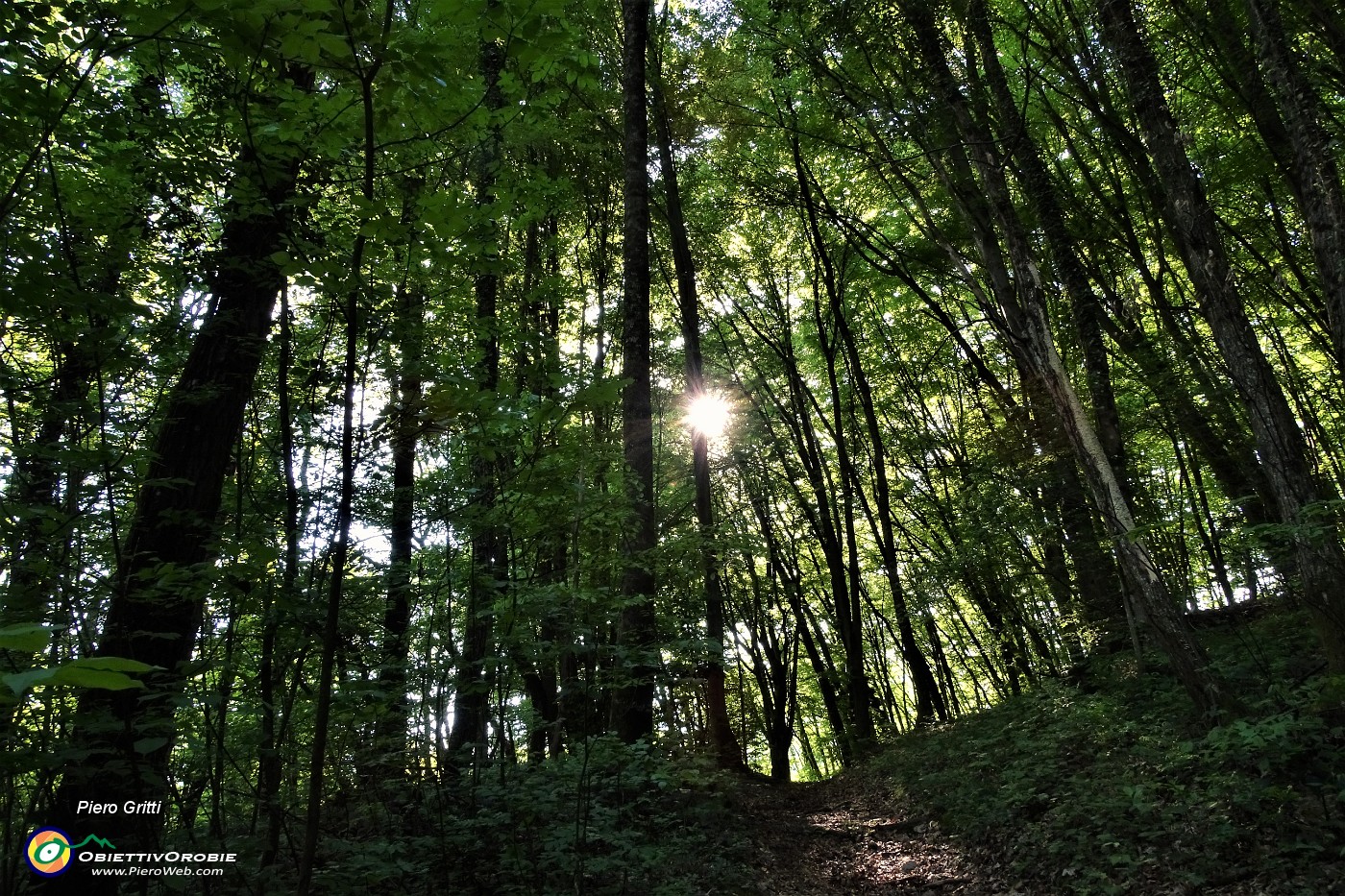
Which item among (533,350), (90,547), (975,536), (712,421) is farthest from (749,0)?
(90,547)

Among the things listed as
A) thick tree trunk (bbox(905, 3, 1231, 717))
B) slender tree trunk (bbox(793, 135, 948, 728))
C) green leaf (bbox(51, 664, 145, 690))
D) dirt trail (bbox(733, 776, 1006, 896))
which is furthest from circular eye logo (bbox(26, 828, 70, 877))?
slender tree trunk (bbox(793, 135, 948, 728))

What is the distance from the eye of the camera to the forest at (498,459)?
262 centimetres

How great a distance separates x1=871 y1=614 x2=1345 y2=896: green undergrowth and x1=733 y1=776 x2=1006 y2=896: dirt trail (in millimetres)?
257

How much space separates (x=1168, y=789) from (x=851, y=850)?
2.99m

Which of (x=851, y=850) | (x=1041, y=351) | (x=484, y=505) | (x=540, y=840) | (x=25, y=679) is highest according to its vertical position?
(x=1041, y=351)

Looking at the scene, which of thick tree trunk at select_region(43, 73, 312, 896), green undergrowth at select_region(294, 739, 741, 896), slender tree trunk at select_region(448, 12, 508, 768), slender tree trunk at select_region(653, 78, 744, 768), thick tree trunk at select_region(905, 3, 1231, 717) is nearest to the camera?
thick tree trunk at select_region(43, 73, 312, 896)

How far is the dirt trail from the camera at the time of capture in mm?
5133

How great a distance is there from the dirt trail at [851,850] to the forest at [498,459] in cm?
23

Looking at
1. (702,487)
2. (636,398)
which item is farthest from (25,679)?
(702,487)

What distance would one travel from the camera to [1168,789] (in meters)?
4.49

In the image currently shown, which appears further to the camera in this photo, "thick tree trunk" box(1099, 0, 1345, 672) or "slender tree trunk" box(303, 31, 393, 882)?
"thick tree trunk" box(1099, 0, 1345, 672)

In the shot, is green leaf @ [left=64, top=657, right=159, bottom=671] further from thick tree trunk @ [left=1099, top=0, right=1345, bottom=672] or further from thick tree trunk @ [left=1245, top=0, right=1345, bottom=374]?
thick tree trunk @ [left=1245, top=0, right=1345, bottom=374]

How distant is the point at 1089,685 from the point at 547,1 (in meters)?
8.47

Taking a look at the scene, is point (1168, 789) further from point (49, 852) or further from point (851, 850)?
point (49, 852)
